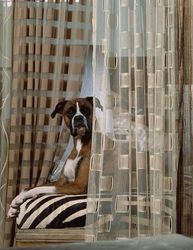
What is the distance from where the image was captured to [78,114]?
3326mm

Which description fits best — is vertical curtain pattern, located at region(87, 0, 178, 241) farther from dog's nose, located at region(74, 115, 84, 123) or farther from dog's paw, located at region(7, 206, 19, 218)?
dog's paw, located at region(7, 206, 19, 218)

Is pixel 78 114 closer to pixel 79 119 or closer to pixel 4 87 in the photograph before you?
pixel 79 119

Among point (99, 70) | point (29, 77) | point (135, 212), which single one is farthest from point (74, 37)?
point (135, 212)

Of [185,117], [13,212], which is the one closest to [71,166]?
[13,212]

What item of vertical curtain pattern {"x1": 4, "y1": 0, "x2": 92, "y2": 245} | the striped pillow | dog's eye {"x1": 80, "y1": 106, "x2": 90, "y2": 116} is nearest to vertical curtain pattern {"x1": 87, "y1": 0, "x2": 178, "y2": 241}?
the striped pillow

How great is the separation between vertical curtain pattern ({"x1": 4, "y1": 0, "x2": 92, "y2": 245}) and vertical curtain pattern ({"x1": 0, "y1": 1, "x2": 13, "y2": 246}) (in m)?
0.16

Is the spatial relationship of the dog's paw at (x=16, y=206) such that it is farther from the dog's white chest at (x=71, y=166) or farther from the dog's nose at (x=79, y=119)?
the dog's nose at (x=79, y=119)

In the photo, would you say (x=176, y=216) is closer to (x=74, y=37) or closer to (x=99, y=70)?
(x=99, y=70)

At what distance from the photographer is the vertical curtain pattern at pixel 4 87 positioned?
3.14 metres

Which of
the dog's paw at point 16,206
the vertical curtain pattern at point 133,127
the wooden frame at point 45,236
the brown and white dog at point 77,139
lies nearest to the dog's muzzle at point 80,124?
the brown and white dog at point 77,139

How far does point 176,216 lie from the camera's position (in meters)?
3.02

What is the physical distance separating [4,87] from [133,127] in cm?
95

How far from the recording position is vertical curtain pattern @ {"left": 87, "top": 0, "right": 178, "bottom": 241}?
9.12ft

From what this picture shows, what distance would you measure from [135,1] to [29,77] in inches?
39.1
